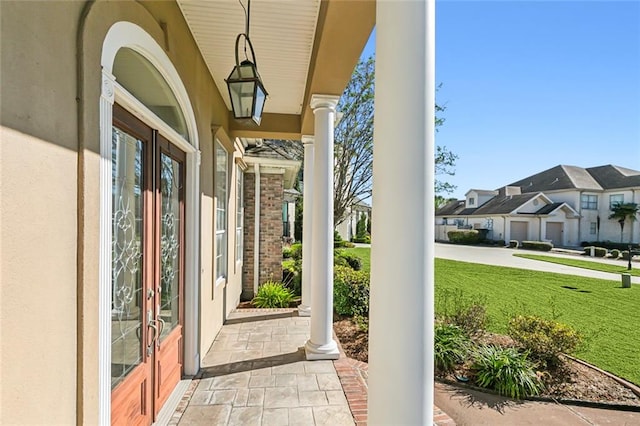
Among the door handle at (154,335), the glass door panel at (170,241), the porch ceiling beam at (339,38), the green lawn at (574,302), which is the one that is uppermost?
the porch ceiling beam at (339,38)

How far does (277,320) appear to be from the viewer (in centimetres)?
633

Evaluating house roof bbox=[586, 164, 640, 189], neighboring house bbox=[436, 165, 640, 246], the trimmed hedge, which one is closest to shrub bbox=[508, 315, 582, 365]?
the trimmed hedge

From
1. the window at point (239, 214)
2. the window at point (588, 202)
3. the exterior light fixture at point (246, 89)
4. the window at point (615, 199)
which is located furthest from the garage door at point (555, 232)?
the exterior light fixture at point (246, 89)

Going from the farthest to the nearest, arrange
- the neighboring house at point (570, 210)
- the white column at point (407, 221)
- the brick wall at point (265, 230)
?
1. the neighboring house at point (570, 210)
2. the brick wall at point (265, 230)
3. the white column at point (407, 221)

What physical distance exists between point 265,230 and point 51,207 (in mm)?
7254

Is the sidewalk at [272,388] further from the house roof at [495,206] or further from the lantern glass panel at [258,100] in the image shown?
the house roof at [495,206]

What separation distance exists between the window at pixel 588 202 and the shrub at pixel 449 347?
36.1m

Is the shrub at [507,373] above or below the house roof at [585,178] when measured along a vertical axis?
below

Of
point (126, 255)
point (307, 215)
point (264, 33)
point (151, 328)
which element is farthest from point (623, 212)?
point (126, 255)

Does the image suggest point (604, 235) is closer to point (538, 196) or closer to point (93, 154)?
point (538, 196)

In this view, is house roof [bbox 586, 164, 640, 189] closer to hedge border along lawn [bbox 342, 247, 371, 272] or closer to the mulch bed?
hedge border along lawn [bbox 342, 247, 371, 272]

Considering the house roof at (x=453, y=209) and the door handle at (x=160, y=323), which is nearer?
the door handle at (x=160, y=323)

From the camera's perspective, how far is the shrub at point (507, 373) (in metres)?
3.74

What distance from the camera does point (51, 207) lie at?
4.66 feet
